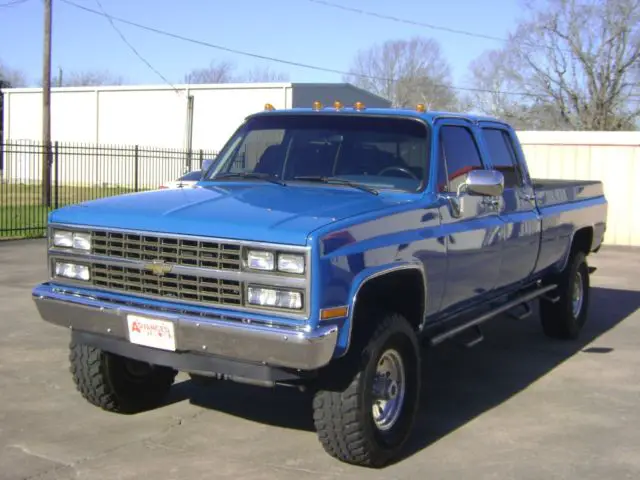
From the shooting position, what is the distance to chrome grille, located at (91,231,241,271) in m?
4.21

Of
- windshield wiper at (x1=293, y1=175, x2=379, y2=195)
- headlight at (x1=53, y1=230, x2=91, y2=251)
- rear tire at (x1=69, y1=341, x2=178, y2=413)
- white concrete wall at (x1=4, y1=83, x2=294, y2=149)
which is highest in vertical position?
white concrete wall at (x1=4, y1=83, x2=294, y2=149)

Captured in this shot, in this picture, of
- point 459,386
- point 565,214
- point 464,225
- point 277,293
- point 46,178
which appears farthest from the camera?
point 46,178

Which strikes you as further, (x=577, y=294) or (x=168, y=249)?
(x=577, y=294)

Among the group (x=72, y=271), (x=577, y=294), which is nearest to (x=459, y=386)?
(x=577, y=294)

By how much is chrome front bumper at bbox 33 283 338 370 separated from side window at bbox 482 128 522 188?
10.4 ft

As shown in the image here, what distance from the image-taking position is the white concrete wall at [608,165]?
1738 centimetres

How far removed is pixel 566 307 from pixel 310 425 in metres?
3.75

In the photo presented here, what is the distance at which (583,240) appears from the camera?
8523 millimetres

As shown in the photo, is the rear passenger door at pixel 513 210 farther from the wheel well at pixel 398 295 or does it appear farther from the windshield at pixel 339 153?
the wheel well at pixel 398 295

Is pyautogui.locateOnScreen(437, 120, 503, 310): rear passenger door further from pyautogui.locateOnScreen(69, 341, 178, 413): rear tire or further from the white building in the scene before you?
the white building

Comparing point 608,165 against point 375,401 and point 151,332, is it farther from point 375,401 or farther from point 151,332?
point 151,332

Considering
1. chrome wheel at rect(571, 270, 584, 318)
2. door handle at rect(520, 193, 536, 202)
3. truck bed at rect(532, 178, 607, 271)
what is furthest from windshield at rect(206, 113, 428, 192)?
chrome wheel at rect(571, 270, 584, 318)

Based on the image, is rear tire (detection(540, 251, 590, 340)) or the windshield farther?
rear tire (detection(540, 251, 590, 340))

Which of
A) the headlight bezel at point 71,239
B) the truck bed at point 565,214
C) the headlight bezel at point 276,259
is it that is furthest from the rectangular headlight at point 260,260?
the truck bed at point 565,214
